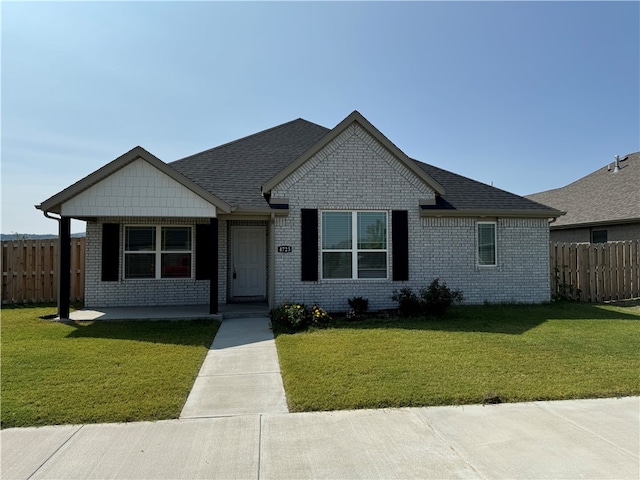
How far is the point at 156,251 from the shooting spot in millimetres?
11594

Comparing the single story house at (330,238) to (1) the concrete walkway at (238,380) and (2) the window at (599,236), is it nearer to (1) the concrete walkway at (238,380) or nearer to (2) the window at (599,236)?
(1) the concrete walkway at (238,380)

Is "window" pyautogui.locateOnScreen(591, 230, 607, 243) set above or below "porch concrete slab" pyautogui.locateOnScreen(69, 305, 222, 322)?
above

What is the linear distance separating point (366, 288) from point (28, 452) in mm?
8384

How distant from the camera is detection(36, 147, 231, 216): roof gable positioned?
30.4 ft

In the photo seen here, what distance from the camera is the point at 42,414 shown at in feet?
14.2

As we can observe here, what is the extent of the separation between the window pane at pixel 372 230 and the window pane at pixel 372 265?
210mm

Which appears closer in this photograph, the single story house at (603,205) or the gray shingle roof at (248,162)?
the gray shingle roof at (248,162)

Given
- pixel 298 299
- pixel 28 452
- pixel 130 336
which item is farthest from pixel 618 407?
pixel 130 336

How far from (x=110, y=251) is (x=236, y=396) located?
8.06 metres

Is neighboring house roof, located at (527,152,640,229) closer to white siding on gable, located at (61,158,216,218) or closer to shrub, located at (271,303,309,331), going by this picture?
shrub, located at (271,303,309,331)

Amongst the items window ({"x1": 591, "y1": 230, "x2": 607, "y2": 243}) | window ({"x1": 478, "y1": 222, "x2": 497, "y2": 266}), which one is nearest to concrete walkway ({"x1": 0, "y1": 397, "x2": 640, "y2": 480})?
window ({"x1": 478, "y1": 222, "x2": 497, "y2": 266})

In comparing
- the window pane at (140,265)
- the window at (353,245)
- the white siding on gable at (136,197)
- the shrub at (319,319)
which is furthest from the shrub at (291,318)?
the window pane at (140,265)

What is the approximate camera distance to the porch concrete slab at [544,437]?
334 cm

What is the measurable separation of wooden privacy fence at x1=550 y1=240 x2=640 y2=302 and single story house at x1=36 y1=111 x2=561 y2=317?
193cm
